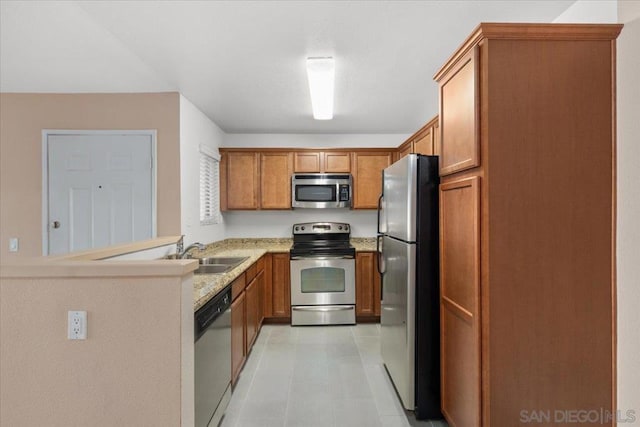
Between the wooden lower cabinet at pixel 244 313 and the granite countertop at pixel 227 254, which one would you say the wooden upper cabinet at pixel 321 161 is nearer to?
the granite countertop at pixel 227 254

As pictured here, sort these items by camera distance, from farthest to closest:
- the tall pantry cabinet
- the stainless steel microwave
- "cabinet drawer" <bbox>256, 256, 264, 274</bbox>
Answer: the stainless steel microwave < "cabinet drawer" <bbox>256, 256, 264, 274</bbox> < the tall pantry cabinet

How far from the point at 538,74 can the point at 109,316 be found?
6.94ft

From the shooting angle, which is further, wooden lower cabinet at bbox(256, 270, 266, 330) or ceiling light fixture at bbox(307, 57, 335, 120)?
wooden lower cabinet at bbox(256, 270, 266, 330)

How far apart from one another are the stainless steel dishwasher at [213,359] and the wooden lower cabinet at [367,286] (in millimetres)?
2225

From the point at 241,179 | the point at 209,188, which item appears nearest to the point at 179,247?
the point at 209,188

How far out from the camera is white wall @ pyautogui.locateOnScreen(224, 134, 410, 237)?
4949mm

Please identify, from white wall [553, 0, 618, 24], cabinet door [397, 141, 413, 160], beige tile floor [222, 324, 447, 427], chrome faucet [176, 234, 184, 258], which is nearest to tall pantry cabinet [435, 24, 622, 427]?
white wall [553, 0, 618, 24]

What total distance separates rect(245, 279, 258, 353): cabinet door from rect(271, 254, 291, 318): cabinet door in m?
0.58

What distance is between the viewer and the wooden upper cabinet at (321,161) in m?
4.67

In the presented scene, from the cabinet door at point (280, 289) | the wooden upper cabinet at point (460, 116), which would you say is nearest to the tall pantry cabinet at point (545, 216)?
the wooden upper cabinet at point (460, 116)

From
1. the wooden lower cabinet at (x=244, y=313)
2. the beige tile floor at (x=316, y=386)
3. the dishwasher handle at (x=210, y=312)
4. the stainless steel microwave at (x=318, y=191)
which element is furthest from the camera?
the stainless steel microwave at (x=318, y=191)

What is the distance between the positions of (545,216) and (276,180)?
3.50 meters

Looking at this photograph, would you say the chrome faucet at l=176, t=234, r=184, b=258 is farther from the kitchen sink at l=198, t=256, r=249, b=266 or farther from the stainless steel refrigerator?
the stainless steel refrigerator

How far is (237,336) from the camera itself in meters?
2.77
